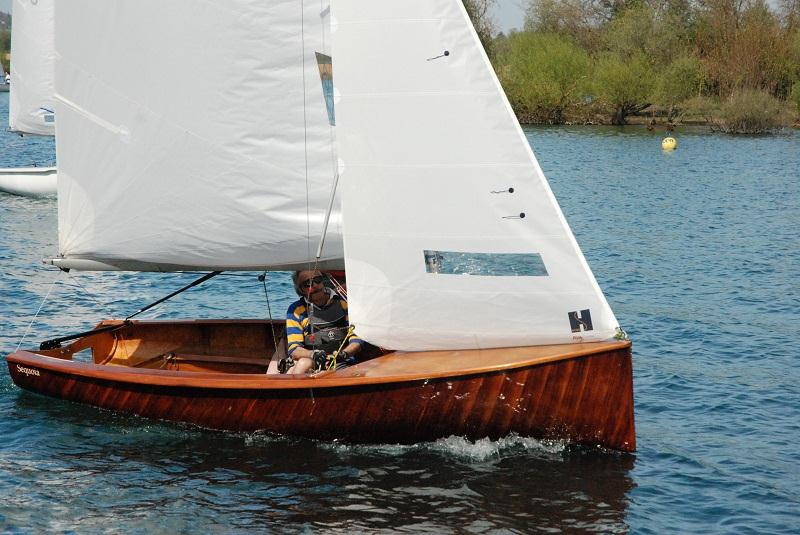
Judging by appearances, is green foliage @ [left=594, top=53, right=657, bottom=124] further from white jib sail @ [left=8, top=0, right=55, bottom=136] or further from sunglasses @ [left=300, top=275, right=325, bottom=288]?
sunglasses @ [left=300, top=275, right=325, bottom=288]

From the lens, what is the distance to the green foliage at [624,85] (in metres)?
54.2

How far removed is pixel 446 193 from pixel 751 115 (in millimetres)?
43989

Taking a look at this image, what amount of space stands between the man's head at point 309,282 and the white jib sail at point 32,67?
17.3 meters

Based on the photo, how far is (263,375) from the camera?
368 inches

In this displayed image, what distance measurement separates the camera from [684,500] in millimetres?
8688

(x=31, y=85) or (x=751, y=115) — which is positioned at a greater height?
(x=751, y=115)

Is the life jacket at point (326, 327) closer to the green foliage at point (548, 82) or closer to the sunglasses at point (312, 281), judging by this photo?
the sunglasses at point (312, 281)

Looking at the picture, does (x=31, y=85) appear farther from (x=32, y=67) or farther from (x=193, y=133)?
(x=193, y=133)

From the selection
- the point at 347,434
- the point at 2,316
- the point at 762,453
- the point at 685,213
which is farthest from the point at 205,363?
the point at 685,213

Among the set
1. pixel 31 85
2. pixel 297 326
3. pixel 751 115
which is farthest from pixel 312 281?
pixel 751 115

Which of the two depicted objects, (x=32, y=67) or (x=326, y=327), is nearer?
(x=326, y=327)

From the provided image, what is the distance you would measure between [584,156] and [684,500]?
1257 inches

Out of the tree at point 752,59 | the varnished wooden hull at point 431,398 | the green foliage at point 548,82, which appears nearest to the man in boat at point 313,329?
the varnished wooden hull at point 431,398

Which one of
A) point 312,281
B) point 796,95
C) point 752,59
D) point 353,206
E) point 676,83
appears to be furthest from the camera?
point 752,59
